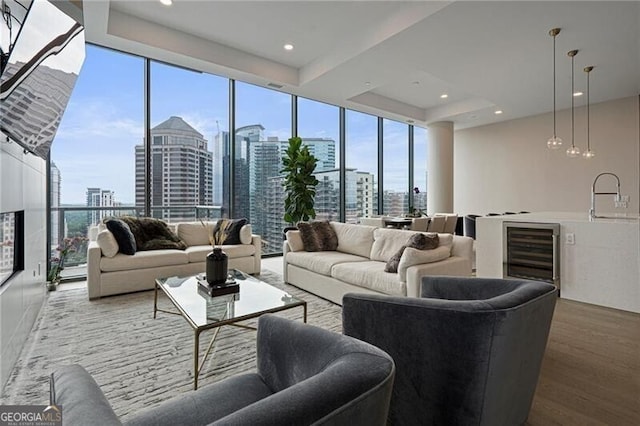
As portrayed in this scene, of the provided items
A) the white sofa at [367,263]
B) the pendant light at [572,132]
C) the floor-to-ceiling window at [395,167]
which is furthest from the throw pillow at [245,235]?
the pendant light at [572,132]

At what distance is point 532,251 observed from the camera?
3814 millimetres

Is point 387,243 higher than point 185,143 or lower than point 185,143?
lower

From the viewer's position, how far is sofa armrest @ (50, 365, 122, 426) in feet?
2.50

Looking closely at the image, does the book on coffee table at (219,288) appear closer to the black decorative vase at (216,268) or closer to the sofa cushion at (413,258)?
the black decorative vase at (216,268)

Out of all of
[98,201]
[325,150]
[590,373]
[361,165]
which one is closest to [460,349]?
[590,373]

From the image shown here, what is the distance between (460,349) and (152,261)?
147 inches

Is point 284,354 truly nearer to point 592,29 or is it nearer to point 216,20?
point 216,20

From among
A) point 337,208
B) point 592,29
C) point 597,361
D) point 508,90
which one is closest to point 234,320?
point 597,361

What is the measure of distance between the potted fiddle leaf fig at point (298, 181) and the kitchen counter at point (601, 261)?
3351 millimetres

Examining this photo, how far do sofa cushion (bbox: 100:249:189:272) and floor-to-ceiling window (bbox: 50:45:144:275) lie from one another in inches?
53.5

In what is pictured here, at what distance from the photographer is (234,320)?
208 centimetres

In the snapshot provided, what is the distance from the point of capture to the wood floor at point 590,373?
1.72 meters

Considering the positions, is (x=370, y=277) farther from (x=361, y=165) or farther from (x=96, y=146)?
(x=361, y=165)

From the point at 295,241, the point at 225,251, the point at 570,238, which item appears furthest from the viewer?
the point at 225,251
